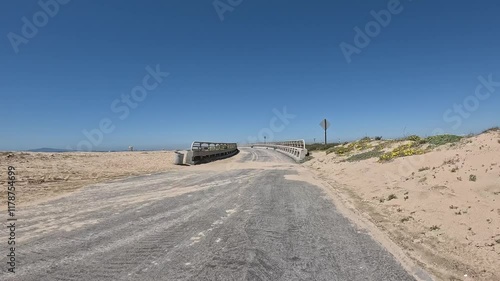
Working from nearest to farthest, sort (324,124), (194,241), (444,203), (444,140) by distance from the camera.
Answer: (194,241), (444,203), (444,140), (324,124)

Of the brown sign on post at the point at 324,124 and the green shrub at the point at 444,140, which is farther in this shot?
the brown sign on post at the point at 324,124

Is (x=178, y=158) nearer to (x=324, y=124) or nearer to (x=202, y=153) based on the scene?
(x=202, y=153)

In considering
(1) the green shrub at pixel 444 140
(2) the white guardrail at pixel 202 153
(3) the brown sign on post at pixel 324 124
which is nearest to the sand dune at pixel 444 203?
(1) the green shrub at pixel 444 140

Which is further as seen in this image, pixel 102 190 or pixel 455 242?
pixel 102 190

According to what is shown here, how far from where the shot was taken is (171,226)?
6.66 meters

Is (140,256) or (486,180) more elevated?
(486,180)

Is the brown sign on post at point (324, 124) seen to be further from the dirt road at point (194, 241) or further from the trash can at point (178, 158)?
the dirt road at point (194, 241)

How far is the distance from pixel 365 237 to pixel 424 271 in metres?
1.53

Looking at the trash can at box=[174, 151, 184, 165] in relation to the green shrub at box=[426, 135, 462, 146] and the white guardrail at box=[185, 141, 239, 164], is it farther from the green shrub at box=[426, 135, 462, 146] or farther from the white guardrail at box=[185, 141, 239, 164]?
the green shrub at box=[426, 135, 462, 146]

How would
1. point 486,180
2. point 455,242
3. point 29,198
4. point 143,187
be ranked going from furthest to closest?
point 143,187 < point 29,198 < point 486,180 < point 455,242

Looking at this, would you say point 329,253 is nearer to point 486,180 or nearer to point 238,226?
point 238,226

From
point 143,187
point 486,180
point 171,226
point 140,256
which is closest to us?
point 140,256

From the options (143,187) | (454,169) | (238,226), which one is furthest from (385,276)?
(143,187)

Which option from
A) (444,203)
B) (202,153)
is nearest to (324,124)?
(202,153)
